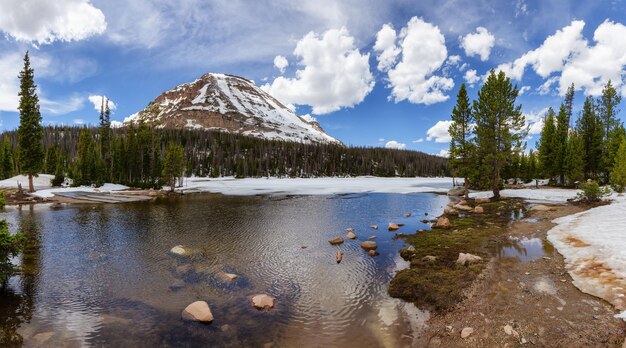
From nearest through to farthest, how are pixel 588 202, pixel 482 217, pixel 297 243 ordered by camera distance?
pixel 297 243 → pixel 482 217 → pixel 588 202

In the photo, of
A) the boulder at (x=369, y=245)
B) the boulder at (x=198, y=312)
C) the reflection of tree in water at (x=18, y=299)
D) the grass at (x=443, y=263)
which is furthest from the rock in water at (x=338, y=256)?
the reflection of tree in water at (x=18, y=299)

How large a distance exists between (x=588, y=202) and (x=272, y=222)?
3175 cm

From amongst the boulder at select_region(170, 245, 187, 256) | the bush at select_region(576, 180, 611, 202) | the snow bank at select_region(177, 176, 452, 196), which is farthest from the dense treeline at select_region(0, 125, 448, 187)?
the bush at select_region(576, 180, 611, 202)

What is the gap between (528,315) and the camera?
912cm

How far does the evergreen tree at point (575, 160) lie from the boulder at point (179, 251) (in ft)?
195

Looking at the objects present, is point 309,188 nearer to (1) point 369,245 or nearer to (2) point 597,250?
(1) point 369,245

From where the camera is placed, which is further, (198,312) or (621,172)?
(621,172)

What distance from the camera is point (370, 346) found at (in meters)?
9.01

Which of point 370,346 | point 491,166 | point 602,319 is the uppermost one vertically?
point 491,166

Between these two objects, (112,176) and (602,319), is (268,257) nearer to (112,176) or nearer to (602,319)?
(602,319)

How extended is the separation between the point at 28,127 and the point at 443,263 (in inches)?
2548

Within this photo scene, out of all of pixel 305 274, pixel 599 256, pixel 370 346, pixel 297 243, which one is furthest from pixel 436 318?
pixel 297 243

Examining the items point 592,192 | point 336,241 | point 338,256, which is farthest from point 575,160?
point 338,256

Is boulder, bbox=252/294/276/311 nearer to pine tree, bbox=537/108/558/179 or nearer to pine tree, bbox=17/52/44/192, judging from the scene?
pine tree, bbox=17/52/44/192
